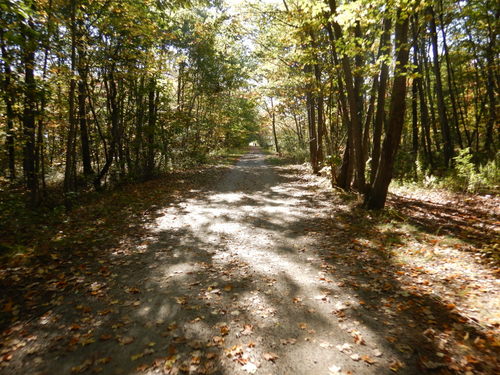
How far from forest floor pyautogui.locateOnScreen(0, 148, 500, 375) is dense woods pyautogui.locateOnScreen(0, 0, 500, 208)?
8.30ft

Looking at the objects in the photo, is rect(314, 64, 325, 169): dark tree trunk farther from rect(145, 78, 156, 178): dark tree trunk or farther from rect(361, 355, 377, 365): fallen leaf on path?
rect(361, 355, 377, 365): fallen leaf on path

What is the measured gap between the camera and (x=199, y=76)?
21062mm

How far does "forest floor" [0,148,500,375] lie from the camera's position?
321cm

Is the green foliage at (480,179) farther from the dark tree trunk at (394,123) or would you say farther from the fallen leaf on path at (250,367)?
the fallen leaf on path at (250,367)

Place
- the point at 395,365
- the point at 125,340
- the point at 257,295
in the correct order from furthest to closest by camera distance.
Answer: the point at 257,295 < the point at 125,340 < the point at 395,365

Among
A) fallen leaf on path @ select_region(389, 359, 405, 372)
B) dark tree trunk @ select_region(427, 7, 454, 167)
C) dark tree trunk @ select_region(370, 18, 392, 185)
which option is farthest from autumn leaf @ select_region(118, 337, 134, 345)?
dark tree trunk @ select_region(427, 7, 454, 167)

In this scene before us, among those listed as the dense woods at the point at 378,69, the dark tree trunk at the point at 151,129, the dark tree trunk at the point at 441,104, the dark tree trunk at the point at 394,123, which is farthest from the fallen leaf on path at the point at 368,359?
the dark tree trunk at the point at 441,104

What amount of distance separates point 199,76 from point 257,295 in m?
19.7

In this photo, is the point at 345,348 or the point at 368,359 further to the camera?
the point at 345,348

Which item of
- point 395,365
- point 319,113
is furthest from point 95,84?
point 395,365

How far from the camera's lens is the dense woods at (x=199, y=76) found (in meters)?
7.43

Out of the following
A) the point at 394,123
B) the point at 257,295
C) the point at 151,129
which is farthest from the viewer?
the point at 151,129

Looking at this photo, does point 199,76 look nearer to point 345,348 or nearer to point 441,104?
point 441,104

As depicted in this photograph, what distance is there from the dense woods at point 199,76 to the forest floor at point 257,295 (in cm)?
253
